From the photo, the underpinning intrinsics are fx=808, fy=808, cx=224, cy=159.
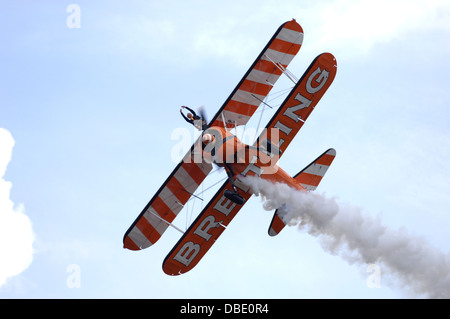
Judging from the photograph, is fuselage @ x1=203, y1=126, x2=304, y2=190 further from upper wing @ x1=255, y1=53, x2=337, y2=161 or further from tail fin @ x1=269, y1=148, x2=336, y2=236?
tail fin @ x1=269, y1=148, x2=336, y2=236

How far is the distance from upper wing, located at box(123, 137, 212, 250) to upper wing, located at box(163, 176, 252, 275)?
799 mm

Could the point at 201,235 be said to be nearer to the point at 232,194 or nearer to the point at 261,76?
the point at 232,194

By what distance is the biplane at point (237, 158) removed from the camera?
25.7 metres

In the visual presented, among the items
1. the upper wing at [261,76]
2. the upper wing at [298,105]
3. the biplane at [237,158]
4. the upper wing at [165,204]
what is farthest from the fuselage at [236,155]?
the upper wing at [165,204]

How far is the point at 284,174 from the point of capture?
Answer: 26.8m

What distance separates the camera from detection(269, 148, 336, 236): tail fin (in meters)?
28.1

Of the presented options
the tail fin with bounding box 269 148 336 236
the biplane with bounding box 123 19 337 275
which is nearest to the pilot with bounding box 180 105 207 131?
the biplane with bounding box 123 19 337 275

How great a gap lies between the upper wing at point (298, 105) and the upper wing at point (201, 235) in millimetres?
2771

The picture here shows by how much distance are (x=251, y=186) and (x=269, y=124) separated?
2.11 meters

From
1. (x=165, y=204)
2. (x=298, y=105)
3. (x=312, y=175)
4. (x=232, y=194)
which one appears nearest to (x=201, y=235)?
(x=165, y=204)

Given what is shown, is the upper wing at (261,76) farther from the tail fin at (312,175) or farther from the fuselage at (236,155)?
the tail fin at (312,175)

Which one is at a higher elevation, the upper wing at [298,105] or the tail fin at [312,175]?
the upper wing at [298,105]
